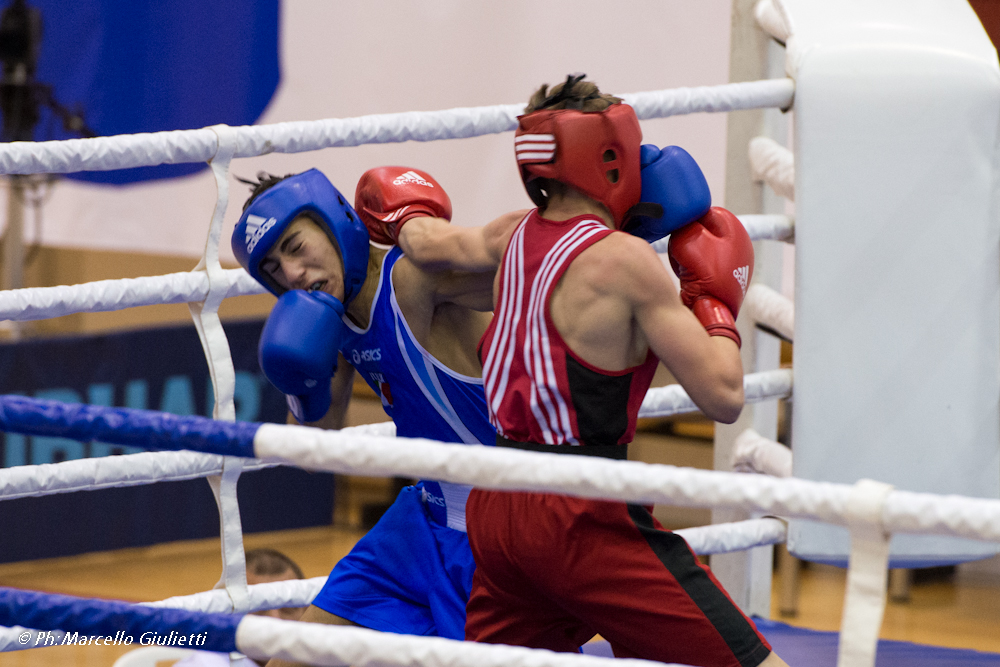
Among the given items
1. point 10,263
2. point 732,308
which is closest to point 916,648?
point 732,308

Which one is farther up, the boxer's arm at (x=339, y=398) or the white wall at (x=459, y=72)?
the white wall at (x=459, y=72)

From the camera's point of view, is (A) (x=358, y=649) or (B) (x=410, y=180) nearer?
(A) (x=358, y=649)

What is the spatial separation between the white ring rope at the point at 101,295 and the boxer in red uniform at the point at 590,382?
448 mm

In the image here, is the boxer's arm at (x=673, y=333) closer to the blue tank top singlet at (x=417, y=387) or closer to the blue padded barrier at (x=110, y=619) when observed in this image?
the blue tank top singlet at (x=417, y=387)

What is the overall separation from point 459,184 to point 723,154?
2.18ft

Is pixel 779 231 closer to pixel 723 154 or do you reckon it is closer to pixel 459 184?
pixel 723 154

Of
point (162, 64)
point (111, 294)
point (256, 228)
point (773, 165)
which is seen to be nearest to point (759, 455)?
point (773, 165)

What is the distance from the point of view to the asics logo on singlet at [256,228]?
5.17 ft

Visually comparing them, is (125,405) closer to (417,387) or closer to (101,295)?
(101,295)

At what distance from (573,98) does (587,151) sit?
86mm

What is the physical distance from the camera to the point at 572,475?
3.02 feet

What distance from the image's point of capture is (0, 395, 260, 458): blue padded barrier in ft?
3.19

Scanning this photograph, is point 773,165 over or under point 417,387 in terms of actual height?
over

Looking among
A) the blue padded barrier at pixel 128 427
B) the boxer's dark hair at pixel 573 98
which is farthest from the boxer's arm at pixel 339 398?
the blue padded barrier at pixel 128 427
